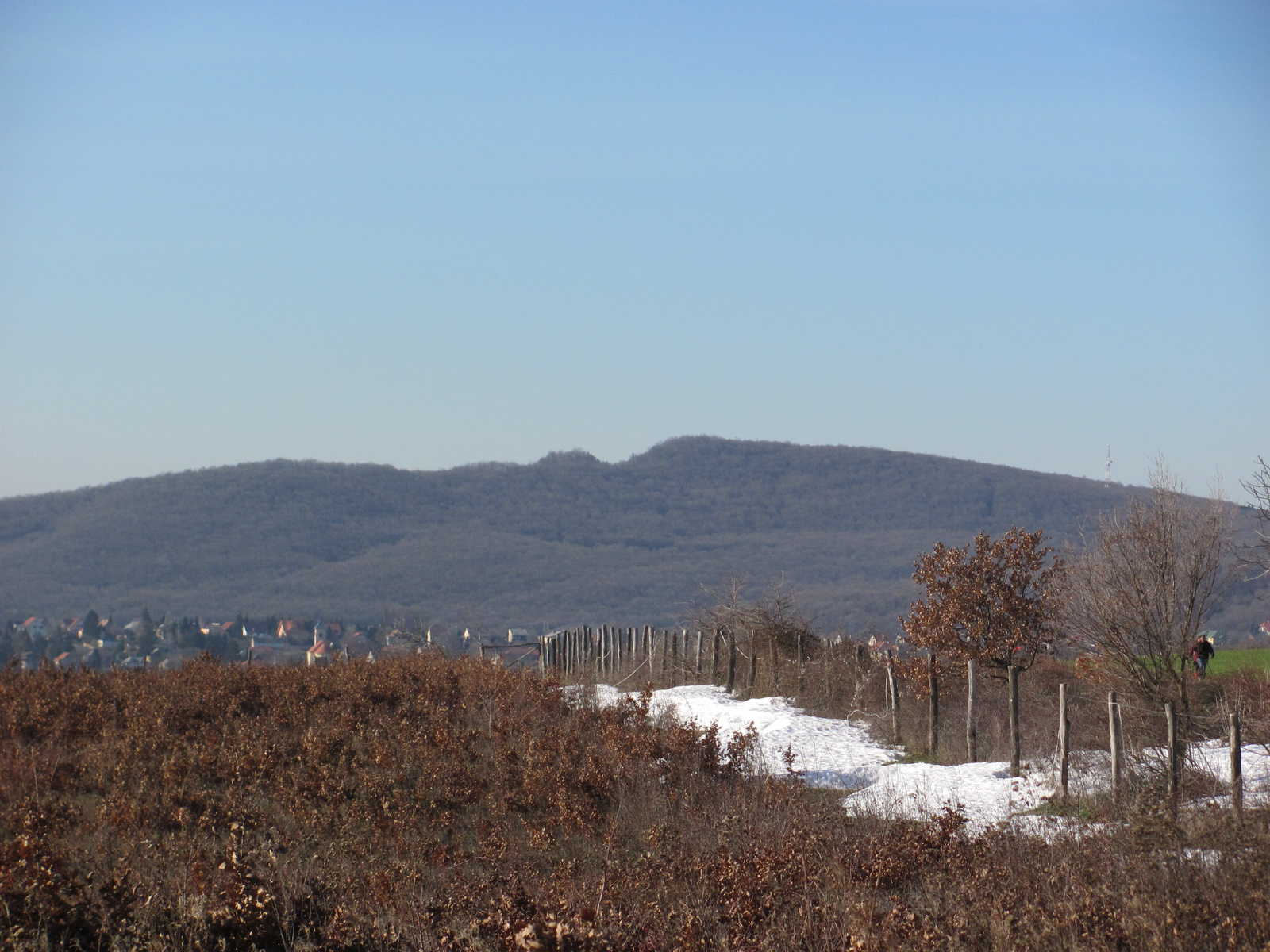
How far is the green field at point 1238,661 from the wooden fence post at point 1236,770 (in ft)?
53.2

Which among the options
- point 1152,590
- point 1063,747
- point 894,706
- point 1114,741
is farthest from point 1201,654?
point 1114,741

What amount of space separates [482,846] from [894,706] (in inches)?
425

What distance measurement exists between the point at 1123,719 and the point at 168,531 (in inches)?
4280

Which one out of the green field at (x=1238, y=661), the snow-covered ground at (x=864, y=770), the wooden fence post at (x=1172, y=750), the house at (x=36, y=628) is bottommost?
the house at (x=36, y=628)

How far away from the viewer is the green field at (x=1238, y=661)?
2555 cm

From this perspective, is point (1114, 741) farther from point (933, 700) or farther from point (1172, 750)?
point (933, 700)

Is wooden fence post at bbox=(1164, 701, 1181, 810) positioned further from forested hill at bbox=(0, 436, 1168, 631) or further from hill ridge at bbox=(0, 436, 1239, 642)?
hill ridge at bbox=(0, 436, 1239, 642)

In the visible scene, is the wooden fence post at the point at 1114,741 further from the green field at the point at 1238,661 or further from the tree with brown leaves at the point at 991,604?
the green field at the point at 1238,661

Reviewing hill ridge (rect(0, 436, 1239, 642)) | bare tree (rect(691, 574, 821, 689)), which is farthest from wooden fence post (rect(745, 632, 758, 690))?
hill ridge (rect(0, 436, 1239, 642))

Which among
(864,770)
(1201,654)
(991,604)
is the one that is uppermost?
(991,604)

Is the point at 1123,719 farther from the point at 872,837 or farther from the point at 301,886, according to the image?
the point at 301,886

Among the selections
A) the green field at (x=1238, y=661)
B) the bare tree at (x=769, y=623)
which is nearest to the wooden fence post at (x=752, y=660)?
the bare tree at (x=769, y=623)

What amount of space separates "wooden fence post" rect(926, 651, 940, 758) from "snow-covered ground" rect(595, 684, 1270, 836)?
643 millimetres

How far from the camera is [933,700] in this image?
1672 cm
